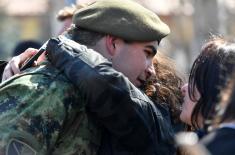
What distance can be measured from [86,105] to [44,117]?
0.20 metres

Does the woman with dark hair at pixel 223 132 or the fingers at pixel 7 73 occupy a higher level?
the woman with dark hair at pixel 223 132

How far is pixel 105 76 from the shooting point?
397 centimetres

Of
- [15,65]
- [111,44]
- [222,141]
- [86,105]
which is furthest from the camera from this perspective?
[15,65]

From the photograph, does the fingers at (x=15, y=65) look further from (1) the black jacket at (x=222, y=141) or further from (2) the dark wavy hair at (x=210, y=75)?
(1) the black jacket at (x=222, y=141)

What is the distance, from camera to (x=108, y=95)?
3975 mm

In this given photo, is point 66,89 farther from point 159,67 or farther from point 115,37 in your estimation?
point 159,67

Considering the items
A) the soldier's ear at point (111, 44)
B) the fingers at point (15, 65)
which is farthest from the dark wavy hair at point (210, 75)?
the fingers at point (15, 65)

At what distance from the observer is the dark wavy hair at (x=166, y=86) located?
14.7 feet

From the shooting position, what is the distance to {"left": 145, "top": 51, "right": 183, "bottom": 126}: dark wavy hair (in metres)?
4.47

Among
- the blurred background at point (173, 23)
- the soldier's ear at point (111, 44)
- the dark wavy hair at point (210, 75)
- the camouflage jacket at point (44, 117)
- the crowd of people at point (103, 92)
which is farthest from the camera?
the blurred background at point (173, 23)

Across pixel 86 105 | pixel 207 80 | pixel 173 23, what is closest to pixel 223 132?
pixel 207 80

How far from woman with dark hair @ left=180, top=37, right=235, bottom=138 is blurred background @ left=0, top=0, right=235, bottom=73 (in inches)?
3.5

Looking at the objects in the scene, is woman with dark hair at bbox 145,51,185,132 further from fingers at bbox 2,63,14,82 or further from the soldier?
fingers at bbox 2,63,14,82

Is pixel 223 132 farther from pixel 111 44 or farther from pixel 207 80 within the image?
pixel 111 44
